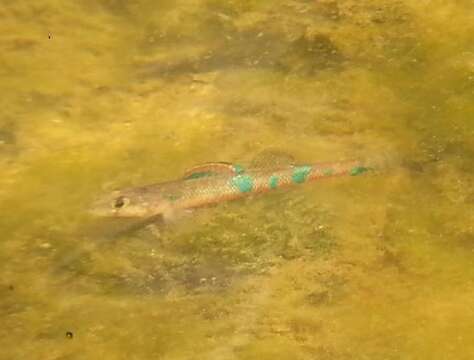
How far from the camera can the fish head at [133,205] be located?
15.4ft

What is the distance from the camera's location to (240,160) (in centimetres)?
499

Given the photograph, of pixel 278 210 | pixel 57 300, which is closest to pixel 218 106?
pixel 278 210

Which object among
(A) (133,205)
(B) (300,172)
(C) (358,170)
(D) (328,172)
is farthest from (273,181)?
(A) (133,205)

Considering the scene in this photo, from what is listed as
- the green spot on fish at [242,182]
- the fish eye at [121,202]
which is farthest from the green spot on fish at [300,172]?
the fish eye at [121,202]

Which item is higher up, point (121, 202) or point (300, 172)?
point (300, 172)

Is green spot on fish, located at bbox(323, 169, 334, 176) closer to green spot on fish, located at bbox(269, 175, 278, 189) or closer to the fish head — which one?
green spot on fish, located at bbox(269, 175, 278, 189)

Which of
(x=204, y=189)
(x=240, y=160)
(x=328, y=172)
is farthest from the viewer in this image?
(x=240, y=160)

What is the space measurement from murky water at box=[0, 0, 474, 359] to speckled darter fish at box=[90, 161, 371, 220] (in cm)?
7

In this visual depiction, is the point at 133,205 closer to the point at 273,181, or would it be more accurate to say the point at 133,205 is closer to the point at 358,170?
the point at 273,181

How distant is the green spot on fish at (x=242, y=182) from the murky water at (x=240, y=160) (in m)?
0.09

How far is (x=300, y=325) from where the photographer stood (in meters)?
4.05

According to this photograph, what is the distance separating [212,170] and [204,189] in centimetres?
17

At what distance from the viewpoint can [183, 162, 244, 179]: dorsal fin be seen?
4.80 meters

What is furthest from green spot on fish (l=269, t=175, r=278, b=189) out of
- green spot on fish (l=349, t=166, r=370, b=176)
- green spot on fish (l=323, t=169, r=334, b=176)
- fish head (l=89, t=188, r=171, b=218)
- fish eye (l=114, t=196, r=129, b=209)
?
fish eye (l=114, t=196, r=129, b=209)
